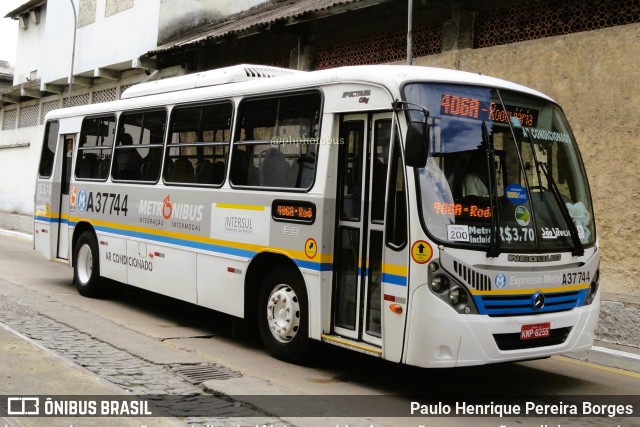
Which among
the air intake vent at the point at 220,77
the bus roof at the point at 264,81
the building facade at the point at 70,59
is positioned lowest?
the bus roof at the point at 264,81

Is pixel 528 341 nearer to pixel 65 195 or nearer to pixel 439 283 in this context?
pixel 439 283

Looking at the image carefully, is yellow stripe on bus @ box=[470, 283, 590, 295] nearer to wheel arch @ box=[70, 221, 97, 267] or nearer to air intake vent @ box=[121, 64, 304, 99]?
air intake vent @ box=[121, 64, 304, 99]

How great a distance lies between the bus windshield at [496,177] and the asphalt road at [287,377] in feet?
4.48

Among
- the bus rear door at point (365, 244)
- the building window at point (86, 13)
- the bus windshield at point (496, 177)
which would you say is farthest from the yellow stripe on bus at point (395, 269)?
the building window at point (86, 13)

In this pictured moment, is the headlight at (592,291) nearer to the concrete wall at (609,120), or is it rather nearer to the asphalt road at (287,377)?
the asphalt road at (287,377)

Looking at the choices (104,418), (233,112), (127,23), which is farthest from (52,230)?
(127,23)

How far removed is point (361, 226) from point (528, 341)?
1.69 m

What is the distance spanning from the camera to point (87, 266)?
1124cm

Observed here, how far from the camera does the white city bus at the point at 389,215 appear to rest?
19.4 ft

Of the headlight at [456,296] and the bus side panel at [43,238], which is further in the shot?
the bus side panel at [43,238]

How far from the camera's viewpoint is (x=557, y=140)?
6.79m

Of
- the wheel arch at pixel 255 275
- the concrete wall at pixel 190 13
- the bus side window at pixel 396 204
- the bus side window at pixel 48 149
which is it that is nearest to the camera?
the bus side window at pixel 396 204

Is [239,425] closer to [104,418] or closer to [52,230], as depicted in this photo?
[104,418]

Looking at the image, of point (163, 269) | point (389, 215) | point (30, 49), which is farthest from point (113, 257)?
point (30, 49)
